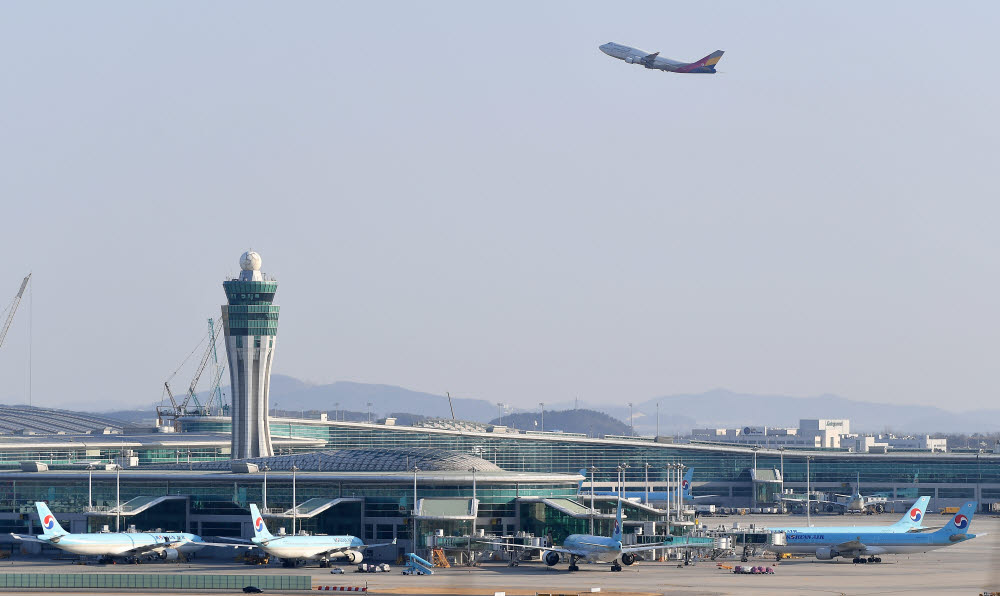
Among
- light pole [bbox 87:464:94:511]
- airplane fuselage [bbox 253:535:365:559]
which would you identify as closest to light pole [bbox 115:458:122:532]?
light pole [bbox 87:464:94:511]

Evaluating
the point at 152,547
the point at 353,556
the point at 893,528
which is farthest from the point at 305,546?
the point at 893,528

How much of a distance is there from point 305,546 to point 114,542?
18448 mm

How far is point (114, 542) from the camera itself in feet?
474

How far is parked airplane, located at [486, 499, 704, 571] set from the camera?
5448 inches

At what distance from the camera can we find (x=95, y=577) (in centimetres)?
12106

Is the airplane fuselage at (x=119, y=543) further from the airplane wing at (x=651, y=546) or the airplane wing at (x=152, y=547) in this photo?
the airplane wing at (x=651, y=546)

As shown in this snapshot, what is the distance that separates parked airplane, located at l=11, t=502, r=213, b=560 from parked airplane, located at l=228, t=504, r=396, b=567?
18.8 feet

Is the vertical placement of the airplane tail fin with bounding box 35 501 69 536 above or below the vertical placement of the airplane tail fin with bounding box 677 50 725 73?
below

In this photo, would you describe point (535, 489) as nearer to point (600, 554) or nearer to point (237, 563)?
point (600, 554)

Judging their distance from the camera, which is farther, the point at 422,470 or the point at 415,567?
the point at 422,470

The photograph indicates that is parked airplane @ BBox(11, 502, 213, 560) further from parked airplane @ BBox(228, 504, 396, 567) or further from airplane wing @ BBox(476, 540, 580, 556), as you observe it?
airplane wing @ BBox(476, 540, 580, 556)

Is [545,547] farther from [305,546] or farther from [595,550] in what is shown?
[305,546]

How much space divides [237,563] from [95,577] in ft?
81.9

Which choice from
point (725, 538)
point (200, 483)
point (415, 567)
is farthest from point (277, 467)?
point (725, 538)
